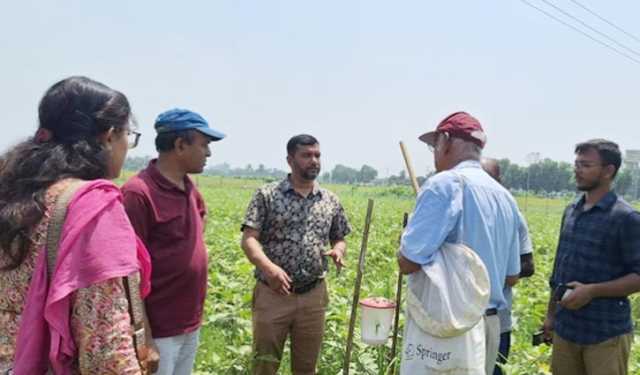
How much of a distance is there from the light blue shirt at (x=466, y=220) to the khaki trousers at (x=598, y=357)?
974mm

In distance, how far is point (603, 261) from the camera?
3186mm

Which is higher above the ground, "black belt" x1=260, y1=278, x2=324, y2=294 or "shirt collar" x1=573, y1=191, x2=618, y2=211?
"shirt collar" x1=573, y1=191, x2=618, y2=211

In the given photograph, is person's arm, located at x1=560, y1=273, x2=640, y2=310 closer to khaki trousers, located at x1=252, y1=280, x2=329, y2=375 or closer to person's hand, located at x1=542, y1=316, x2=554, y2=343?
person's hand, located at x1=542, y1=316, x2=554, y2=343

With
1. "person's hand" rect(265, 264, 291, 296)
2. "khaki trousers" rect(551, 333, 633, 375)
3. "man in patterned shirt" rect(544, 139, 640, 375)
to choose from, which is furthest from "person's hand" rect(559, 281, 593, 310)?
"person's hand" rect(265, 264, 291, 296)

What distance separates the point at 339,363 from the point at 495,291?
1.91 meters

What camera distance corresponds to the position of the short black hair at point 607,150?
3.35 metres

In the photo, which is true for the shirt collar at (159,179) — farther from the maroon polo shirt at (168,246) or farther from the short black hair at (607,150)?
the short black hair at (607,150)

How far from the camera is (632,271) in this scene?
10.2 feet

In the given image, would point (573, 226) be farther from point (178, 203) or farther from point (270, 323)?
point (178, 203)

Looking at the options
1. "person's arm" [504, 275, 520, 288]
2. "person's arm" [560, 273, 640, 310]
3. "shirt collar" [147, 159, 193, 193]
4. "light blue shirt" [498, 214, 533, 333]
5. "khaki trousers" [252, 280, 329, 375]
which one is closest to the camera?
"shirt collar" [147, 159, 193, 193]

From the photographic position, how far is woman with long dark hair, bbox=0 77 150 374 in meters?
1.44

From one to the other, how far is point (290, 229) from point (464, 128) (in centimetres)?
158

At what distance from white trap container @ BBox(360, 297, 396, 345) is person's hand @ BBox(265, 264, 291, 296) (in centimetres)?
64

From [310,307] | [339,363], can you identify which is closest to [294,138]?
[310,307]
